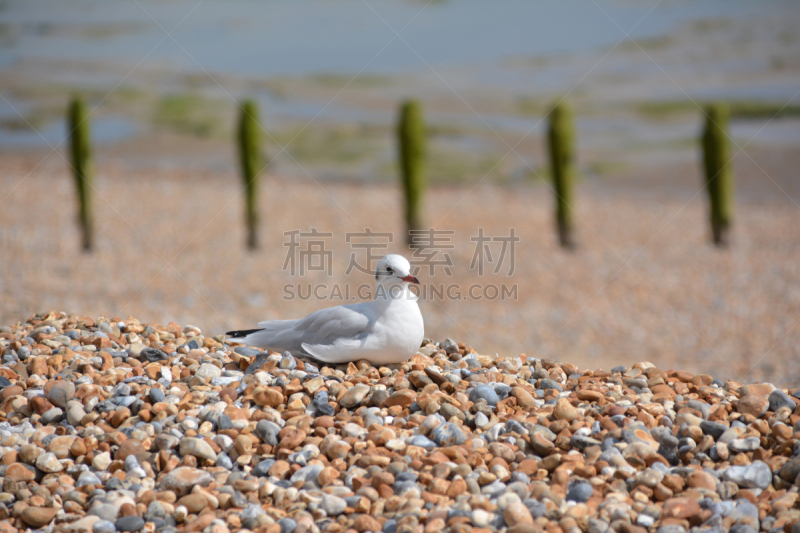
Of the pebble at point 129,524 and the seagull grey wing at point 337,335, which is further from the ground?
the seagull grey wing at point 337,335

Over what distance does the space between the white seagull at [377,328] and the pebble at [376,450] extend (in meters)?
0.14

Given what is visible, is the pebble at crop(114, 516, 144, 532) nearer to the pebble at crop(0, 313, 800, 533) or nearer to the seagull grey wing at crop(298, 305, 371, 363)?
the pebble at crop(0, 313, 800, 533)

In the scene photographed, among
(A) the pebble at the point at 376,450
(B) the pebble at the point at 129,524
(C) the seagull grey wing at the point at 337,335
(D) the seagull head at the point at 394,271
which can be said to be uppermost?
(D) the seagull head at the point at 394,271

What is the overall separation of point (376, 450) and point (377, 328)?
1.05m

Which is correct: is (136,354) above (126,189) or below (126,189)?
below

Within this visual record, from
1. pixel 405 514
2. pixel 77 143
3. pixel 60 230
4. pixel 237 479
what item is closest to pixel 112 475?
pixel 237 479

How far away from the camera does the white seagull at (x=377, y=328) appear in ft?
13.7

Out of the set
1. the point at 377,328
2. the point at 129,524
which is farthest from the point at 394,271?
the point at 129,524

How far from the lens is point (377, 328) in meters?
4.19

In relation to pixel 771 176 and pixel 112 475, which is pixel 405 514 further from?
pixel 771 176

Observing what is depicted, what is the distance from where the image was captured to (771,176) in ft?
71.4

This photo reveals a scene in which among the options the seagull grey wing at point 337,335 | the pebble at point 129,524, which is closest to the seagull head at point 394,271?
the seagull grey wing at point 337,335

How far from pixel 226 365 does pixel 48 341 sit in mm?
1444

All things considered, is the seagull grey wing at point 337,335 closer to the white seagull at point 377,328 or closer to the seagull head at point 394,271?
the white seagull at point 377,328
